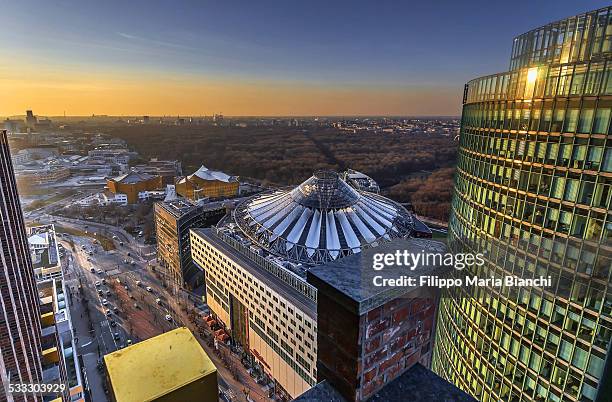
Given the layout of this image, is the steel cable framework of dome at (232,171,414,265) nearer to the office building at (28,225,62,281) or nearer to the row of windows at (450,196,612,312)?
the row of windows at (450,196,612,312)

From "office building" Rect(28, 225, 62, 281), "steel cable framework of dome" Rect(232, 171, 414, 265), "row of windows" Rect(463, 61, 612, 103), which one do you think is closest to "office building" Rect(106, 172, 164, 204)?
"office building" Rect(28, 225, 62, 281)

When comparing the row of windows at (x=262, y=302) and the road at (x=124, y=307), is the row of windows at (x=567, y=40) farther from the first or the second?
the road at (x=124, y=307)

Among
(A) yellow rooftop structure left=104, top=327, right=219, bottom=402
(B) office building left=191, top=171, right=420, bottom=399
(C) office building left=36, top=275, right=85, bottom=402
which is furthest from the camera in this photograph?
(B) office building left=191, top=171, right=420, bottom=399

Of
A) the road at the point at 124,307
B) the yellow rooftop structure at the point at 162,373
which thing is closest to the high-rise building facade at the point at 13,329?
the yellow rooftop structure at the point at 162,373

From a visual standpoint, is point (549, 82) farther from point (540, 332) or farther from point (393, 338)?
point (393, 338)

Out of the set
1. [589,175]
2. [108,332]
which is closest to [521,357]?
[589,175]
